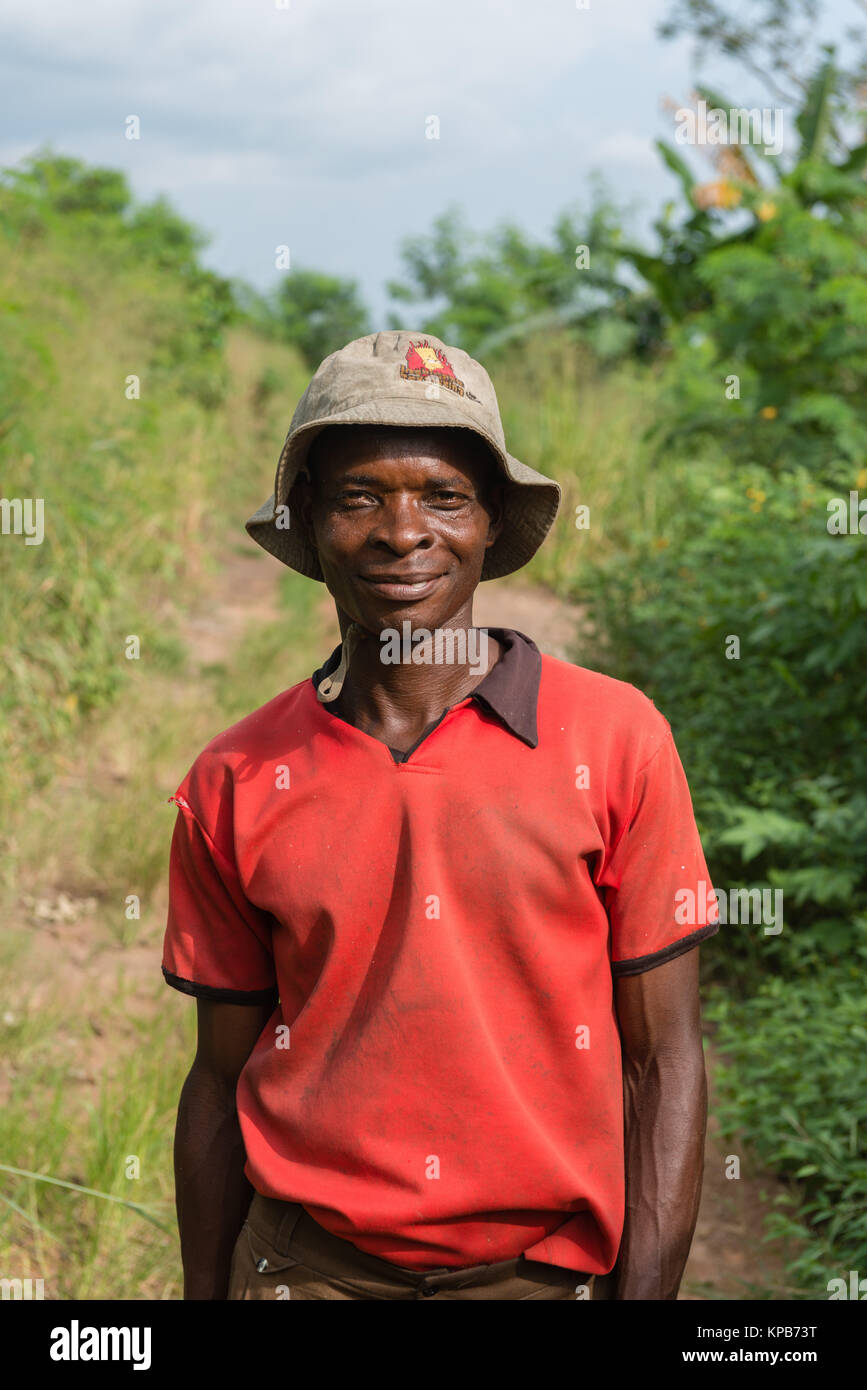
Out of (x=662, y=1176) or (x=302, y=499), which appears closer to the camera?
(x=662, y=1176)

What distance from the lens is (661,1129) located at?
1553mm

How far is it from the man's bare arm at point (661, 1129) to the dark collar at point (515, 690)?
1.14 ft

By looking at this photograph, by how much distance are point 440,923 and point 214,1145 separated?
53 centimetres

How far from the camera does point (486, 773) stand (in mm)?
1527

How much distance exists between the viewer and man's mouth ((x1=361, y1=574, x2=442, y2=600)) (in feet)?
5.09

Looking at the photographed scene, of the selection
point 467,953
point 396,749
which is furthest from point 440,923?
point 396,749

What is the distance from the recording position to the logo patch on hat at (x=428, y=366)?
1.55 meters

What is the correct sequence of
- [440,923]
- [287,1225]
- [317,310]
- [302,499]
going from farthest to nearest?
[317,310] → [302,499] → [287,1225] → [440,923]

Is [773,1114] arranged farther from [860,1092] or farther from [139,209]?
[139,209]

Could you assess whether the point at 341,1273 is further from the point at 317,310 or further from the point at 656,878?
the point at 317,310

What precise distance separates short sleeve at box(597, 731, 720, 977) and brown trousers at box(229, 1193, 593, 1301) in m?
0.40

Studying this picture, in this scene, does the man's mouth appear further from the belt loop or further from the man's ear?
the belt loop

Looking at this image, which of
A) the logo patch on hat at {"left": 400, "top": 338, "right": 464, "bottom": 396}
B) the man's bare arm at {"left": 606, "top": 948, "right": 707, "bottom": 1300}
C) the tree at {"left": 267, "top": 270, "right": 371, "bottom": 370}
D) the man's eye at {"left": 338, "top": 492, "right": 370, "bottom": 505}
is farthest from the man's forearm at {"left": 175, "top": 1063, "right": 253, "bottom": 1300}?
the tree at {"left": 267, "top": 270, "right": 371, "bottom": 370}

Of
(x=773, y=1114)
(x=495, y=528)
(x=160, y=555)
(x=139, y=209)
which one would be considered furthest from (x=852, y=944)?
(x=139, y=209)
